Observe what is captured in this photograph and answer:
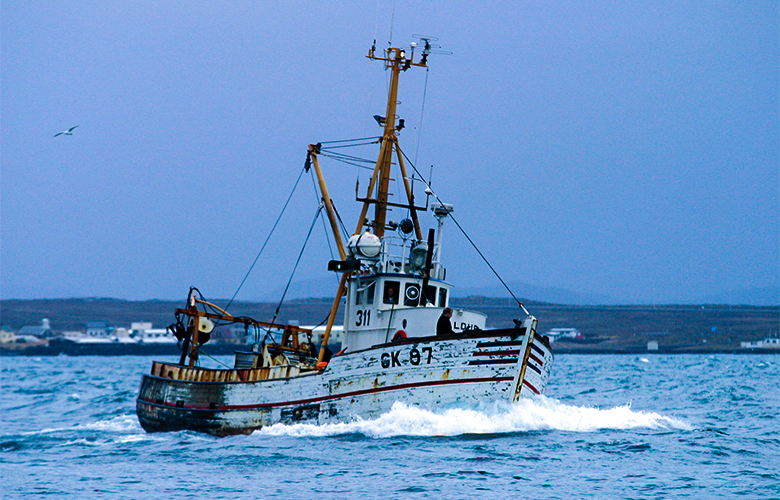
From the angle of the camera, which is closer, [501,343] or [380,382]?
[501,343]

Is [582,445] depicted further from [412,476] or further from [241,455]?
[241,455]

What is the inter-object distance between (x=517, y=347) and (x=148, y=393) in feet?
44.2

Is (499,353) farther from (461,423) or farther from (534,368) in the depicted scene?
(461,423)

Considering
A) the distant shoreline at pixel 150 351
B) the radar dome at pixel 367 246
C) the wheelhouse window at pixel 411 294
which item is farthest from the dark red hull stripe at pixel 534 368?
the distant shoreline at pixel 150 351

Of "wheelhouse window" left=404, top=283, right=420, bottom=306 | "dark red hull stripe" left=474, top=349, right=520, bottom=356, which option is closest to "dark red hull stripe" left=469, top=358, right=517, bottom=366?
"dark red hull stripe" left=474, top=349, right=520, bottom=356

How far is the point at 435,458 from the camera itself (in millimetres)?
17984

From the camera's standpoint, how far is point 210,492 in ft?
51.1

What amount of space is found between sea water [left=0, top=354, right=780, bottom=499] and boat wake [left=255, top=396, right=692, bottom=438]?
1.2 inches

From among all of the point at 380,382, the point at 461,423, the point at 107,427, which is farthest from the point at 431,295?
the point at 107,427

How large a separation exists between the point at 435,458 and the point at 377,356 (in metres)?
4.04

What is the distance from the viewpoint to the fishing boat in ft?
67.6

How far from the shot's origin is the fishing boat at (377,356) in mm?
20609

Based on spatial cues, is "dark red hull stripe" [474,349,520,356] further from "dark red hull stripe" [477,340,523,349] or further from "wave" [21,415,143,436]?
"wave" [21,415,143,436]

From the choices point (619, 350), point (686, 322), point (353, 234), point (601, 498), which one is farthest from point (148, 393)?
point (686, 322)
